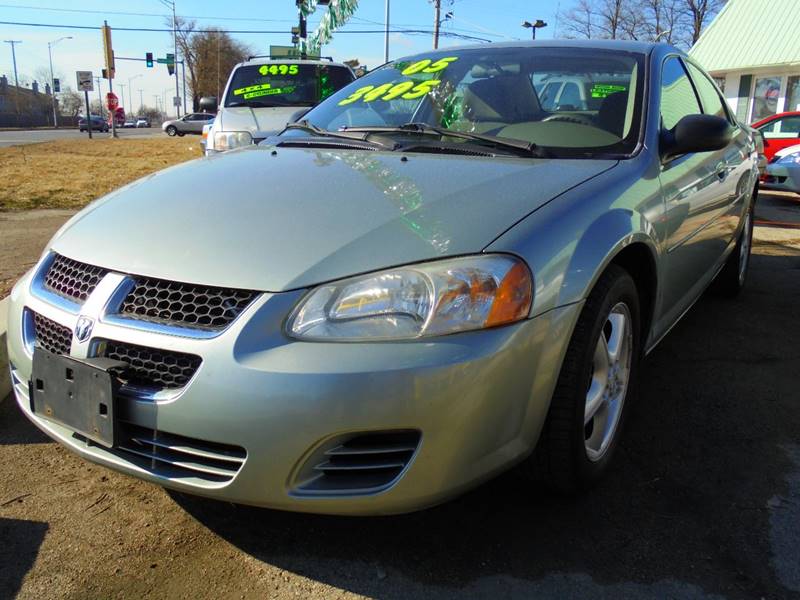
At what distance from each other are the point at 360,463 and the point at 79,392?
0.77 metres

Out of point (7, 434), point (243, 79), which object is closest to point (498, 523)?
point (7, 434)

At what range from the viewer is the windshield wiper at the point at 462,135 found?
2.56 metres

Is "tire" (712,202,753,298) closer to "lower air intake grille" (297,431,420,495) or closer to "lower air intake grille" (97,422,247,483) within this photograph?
"lower air intake grille" (297,431,420,495)

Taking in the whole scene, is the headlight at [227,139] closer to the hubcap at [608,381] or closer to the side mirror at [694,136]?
the side mirror at [694,136]

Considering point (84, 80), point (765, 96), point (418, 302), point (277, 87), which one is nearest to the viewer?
point (418, 302)

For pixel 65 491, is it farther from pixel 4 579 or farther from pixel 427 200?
pixel 427 200

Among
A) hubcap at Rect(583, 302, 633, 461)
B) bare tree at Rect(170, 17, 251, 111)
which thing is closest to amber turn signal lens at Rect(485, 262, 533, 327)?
hubcap at Rect(583, 302, 633, 461)

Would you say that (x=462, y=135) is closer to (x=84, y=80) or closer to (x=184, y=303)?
(x=184, y=303)

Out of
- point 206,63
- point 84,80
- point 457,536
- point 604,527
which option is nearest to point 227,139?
point 457,536

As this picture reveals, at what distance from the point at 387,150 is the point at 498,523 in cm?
143

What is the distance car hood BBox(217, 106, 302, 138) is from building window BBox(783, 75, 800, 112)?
17.8m

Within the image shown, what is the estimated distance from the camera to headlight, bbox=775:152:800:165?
10.5 metres

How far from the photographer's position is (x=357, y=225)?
6.32ft

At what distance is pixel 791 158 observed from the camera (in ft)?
34.9
